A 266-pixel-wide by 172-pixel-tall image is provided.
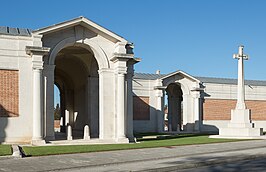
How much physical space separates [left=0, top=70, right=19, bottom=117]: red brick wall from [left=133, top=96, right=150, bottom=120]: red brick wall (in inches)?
677

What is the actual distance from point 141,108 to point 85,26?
16295 mm

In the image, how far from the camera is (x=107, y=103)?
21016 millimetres

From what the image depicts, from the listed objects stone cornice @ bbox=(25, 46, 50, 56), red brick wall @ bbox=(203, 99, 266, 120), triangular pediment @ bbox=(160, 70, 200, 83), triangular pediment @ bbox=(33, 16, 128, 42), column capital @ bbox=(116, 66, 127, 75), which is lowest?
red brick wall @ bbox=(203, 99, 266, 120)

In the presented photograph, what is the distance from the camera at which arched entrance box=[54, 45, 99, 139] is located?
2470cm

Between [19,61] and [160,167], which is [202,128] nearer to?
[19,61]

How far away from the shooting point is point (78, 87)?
29.8 m

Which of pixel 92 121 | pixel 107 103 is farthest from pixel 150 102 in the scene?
pixel 107 103

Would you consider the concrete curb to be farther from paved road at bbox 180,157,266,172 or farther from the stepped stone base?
the stepped stone base

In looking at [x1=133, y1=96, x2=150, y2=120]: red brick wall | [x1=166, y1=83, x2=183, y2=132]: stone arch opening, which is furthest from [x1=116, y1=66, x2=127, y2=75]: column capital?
[x1=166, y1=83, x2=183, y2=132]: stone arch opening

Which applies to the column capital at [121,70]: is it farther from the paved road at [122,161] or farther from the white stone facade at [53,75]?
the paved road at [122,161]

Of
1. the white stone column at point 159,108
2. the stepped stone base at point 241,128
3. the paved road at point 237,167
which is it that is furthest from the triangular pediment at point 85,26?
the white stone column at point 159,108

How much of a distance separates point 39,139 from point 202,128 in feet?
74.6

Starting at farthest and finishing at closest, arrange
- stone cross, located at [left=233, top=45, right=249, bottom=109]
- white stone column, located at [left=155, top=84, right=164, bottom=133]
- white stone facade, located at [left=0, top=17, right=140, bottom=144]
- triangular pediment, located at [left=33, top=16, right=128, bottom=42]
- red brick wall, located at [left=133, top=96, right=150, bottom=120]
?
1. white stone column, located at [left=155, top=84, right=164, bottom=133]
2. red brick wall, located at [left=133, top=96, right=150, bottom=120]
3. stone cross, located at [left=233, top=45, right=249, bottom=109]
4. triangular pediment, located at [left=33, top=16, right=128, bottom=42]
5. white stone facade, located at [left=0, top=17, right=140, bottom=144]

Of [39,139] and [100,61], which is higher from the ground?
[100,61]
